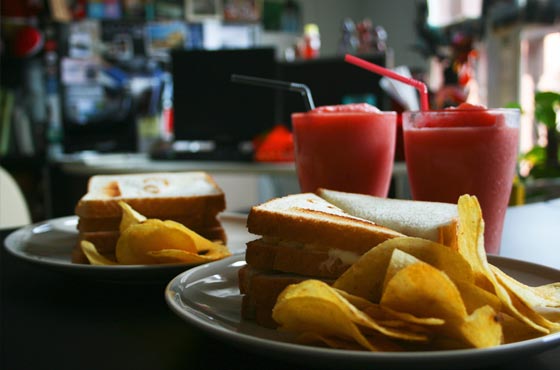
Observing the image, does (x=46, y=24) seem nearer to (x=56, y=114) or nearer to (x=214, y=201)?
(x=56, y=114)

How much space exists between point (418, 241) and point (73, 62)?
406 centimetres

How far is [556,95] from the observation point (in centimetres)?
243

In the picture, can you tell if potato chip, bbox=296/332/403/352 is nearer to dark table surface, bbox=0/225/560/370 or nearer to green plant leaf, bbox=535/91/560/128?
dark table surface, bbox=0/225/560/370

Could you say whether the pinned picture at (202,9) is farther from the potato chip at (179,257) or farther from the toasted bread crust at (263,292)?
the toasted bread crust at (263,292)

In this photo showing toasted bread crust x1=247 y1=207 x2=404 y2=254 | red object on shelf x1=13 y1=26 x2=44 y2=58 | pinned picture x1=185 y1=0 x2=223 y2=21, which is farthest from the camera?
pinned picture x1=185 y1=0 x2=223 y2=21

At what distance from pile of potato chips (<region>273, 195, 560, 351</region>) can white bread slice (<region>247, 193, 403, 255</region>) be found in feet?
0.15

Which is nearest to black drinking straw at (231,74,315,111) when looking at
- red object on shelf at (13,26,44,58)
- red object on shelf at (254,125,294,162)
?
red object on shelf at (254,125,294,162)

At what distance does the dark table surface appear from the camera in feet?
1.47

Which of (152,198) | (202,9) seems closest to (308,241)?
(152,198)

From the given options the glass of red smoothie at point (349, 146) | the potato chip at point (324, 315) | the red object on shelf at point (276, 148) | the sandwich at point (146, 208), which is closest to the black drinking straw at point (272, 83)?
the glass of red smoothie at point (349, 146)

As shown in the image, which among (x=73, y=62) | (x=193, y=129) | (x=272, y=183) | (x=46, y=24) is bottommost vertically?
(x=272, y=183)

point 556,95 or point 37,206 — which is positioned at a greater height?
point 556,95

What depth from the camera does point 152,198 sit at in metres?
0.83

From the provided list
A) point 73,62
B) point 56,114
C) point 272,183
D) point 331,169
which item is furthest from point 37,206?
→ point 331,169
